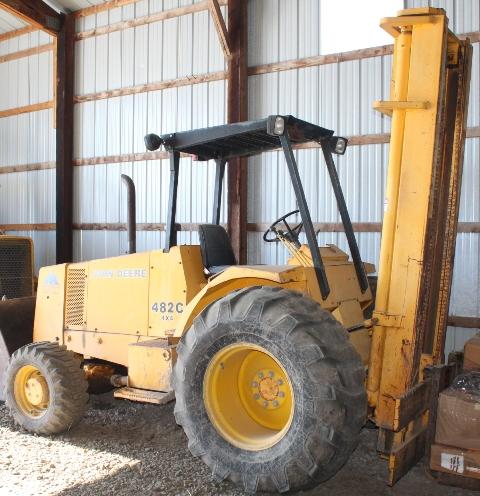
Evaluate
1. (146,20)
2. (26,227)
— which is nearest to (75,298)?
(146,20)

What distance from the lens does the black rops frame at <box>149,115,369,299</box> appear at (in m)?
4.33

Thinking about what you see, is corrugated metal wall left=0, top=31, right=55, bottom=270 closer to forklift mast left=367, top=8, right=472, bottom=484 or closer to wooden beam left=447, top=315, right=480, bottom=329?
wooden beam left=447, top=315, right=480, bottom=329

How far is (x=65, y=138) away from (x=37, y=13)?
2521mm

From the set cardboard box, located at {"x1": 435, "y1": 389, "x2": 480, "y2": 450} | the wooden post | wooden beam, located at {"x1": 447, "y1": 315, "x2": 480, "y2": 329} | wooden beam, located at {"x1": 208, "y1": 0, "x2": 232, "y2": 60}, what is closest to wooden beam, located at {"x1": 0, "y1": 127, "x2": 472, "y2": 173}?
the wooden post

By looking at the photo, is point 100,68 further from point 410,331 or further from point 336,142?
point 410,331

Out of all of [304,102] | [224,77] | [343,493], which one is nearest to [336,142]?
[343,493]

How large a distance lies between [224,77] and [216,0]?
4.16ft

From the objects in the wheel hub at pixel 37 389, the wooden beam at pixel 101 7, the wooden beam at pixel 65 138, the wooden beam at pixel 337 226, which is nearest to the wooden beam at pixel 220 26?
the wooden beam at pixel 101 7

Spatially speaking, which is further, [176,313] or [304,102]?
[304,102]

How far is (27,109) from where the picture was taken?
13.7 metres

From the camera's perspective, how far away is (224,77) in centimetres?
1025

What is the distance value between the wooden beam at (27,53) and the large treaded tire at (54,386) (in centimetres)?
971

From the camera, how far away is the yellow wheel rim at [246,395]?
3967 mm

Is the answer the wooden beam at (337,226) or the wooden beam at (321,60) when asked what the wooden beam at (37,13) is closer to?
the wooden beam at (321,60)
